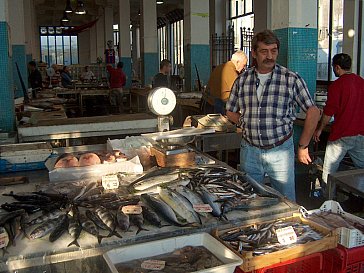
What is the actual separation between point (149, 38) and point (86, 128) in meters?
10.7

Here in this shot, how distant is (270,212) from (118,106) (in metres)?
11.4

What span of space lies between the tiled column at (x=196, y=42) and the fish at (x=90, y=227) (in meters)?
9.98

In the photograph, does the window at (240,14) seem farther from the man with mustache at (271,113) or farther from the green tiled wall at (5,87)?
the man with mustache at (271,113)

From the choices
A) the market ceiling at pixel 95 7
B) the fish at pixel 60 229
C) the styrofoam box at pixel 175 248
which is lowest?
the styrofoam box at pixel 175 248

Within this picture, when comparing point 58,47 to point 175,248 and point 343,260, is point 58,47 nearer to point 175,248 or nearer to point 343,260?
point 175,248

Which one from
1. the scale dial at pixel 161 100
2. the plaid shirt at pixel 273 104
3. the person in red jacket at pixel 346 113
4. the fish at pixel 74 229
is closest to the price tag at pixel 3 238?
the fish at pixel 74 229

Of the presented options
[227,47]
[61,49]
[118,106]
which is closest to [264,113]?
[118,106]

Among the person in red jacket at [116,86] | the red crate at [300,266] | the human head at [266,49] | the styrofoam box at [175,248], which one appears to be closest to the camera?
the styrofoam box at [175,248]

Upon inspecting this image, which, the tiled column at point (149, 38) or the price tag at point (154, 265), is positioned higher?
the tiled column at point (149, 38)

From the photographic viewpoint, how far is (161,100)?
435 centimetres

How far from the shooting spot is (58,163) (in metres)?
3.51

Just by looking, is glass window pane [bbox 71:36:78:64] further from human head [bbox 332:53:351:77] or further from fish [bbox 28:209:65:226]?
fish [bbox 28:209:65:226]

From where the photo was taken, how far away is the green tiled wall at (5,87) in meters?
5.90

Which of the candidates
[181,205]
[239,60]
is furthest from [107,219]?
[239,60]
